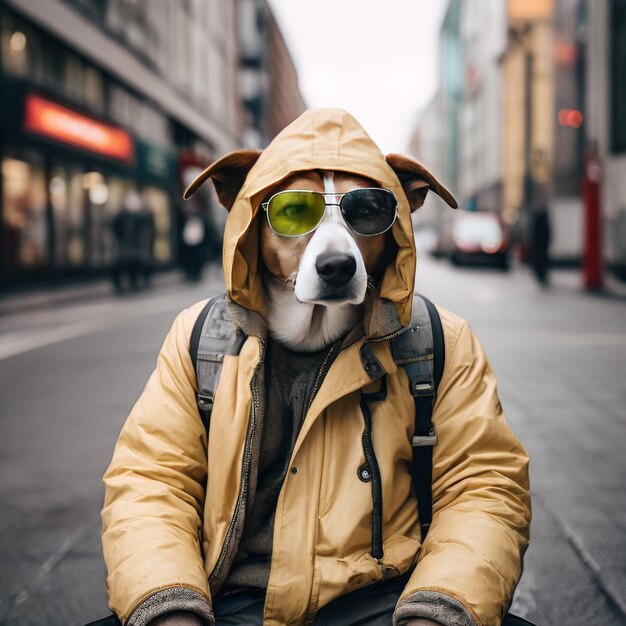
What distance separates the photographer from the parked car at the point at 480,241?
Result: 2684cm

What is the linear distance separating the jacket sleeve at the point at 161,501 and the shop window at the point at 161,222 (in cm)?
2459

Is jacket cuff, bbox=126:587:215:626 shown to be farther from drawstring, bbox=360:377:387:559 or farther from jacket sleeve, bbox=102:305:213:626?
drawstring, bbox=360:377:387:559

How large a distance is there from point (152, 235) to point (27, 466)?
13431 mm

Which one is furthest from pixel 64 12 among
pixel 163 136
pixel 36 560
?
pixel 36 560

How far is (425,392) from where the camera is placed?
1.83 metres

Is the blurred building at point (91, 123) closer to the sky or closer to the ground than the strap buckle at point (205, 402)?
closer to the sky

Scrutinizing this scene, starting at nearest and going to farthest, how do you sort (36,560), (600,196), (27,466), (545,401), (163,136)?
(36,560)
(27,466)
(545,401)
(600,196)
(163,136)

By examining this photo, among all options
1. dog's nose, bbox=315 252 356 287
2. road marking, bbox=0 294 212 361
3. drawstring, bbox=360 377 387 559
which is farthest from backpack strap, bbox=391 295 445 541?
road marking, bbox=0 294 212 361

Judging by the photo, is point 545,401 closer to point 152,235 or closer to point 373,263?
point 373,263

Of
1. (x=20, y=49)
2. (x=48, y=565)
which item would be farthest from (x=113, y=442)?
(x=20, y=49)

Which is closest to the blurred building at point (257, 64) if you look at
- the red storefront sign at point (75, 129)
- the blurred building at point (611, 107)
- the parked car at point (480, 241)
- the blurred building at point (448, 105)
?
the blurred building at point (448, 105)

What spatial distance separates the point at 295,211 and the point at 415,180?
346mm

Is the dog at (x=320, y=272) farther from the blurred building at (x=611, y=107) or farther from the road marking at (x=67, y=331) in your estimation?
the blurred building at (x=611, y=107)

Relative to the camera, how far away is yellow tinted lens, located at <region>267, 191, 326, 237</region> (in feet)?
5.97
